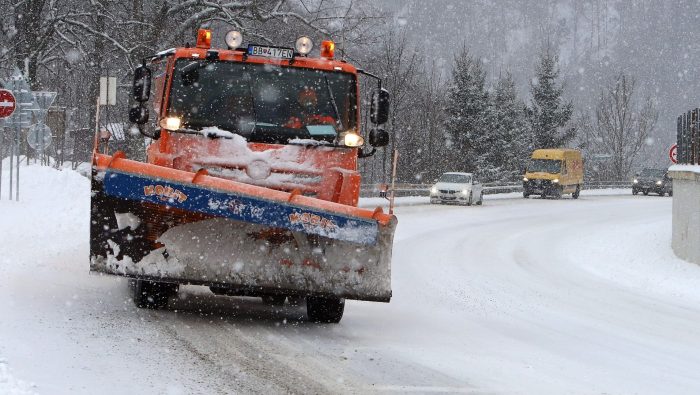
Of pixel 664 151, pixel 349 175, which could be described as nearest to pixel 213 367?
pixel 349 175

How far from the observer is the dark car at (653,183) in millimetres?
58281

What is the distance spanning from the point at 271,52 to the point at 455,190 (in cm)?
3056

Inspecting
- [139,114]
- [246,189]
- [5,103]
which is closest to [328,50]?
[139,114]

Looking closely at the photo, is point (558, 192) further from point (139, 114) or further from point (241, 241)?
point (241, 241)

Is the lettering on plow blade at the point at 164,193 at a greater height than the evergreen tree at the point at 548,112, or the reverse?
the evergreen tree at the point at 548,112

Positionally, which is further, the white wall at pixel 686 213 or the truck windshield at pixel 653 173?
the truck windshield at pixel 653 173

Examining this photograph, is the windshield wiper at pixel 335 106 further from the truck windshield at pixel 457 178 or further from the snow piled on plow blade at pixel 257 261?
the truck windshield at pixel 457 178

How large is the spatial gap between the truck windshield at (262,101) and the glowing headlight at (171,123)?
6cm

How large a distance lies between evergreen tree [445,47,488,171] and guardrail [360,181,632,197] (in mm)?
2500

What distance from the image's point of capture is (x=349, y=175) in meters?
8.69

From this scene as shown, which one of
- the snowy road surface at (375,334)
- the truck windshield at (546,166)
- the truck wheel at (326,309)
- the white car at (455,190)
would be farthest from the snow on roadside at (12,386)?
the truck windshield at (546,166)

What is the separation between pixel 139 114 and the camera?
9.52 m

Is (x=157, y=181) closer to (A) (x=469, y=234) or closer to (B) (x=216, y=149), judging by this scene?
(B) (x=216, y=149)

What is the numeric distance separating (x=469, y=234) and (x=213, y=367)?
18.5 m
